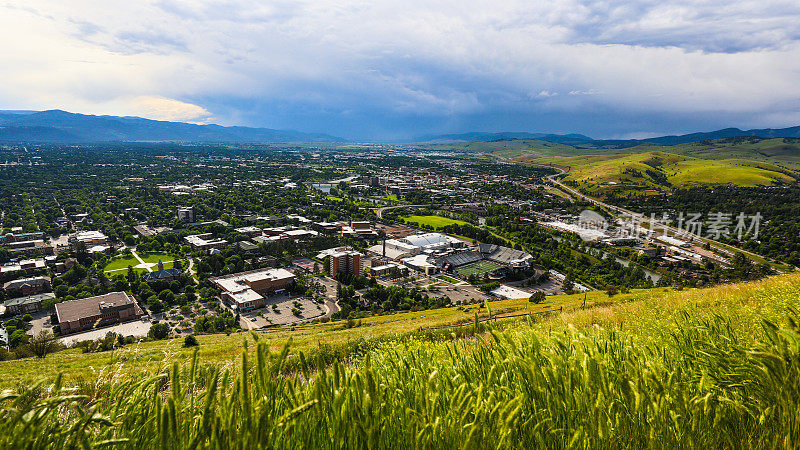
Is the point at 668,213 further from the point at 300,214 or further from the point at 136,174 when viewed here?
the point at 136,174

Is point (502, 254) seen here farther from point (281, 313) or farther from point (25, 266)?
point (25, 266)

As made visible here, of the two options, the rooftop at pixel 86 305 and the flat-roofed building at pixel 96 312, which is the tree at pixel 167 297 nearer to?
the flat-roofed building at pixel 96 312

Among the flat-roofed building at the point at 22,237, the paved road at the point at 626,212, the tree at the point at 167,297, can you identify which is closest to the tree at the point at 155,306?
the tree at the point at 167,297

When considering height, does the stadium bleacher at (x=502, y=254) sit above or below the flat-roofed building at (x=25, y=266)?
below

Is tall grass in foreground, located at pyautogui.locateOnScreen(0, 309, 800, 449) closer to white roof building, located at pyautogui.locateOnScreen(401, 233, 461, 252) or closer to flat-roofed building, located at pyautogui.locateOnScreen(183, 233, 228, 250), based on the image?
white roof building, located at pyautogui.locateOnScreen(401, 233, 461, 252)

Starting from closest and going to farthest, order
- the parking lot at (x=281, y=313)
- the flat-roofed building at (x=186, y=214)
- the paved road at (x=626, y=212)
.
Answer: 1. the parking lot at (x=281, y=313)
2. the paved road at (x=626, y=212)
3. the flat-roofed building at (x=186, y=214)
